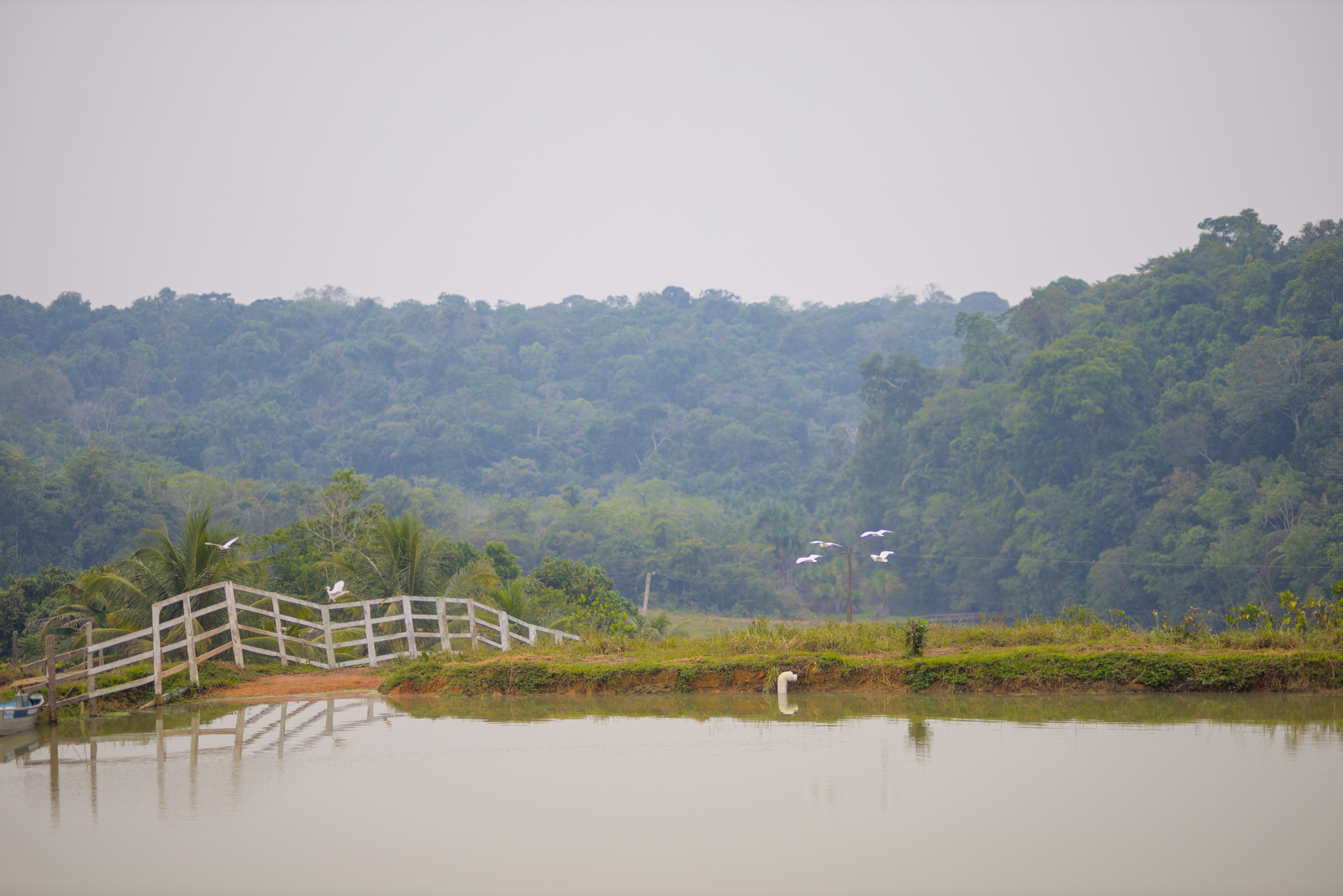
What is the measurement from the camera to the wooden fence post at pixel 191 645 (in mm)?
16344

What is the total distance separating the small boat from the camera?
13.6 metres

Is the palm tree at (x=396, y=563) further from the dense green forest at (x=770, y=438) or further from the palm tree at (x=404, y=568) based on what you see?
the dense green forest at (x=770, y=438)

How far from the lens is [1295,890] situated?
776 centimetres

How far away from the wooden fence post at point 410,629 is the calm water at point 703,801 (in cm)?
401

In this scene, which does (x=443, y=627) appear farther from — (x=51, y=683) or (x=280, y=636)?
(x=51, y=683)

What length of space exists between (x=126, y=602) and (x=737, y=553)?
54.5 meters

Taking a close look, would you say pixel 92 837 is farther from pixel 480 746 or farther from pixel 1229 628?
pixel 1229 628

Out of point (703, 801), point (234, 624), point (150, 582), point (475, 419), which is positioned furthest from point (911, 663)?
point (475, 419)

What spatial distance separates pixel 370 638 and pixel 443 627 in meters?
1.15

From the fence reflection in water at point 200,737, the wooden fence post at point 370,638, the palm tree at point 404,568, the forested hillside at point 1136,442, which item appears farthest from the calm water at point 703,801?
the forested hillside at point 1136,442

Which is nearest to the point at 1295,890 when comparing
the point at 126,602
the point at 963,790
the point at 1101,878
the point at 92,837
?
the point at 1101,878

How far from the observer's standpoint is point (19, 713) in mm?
13805

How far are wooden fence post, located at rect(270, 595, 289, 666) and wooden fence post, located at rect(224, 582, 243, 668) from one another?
1.83ft

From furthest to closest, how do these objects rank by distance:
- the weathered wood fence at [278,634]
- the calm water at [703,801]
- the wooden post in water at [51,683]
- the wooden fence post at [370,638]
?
the wooden fence post at [370,638]
the weathered wood fence at [278,634]
the wooden post in water at [51,683]
the calm water at [703,801]
